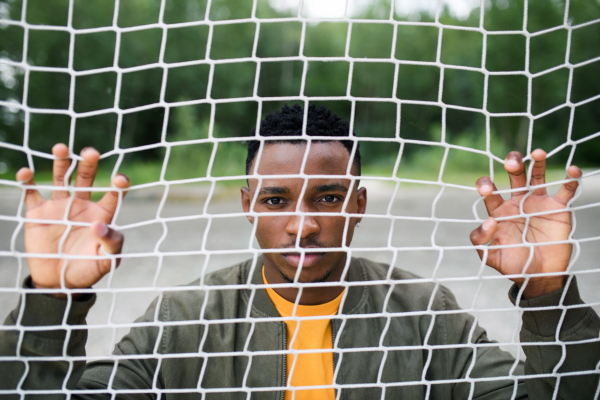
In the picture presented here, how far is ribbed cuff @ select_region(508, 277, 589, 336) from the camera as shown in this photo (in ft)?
3.89

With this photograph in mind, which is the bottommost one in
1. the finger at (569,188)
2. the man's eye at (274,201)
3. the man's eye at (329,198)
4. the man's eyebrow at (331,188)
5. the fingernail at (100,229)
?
the man's eye at (274,201)

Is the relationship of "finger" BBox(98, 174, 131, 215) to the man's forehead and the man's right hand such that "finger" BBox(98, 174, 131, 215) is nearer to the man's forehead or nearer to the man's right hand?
the man's right hand

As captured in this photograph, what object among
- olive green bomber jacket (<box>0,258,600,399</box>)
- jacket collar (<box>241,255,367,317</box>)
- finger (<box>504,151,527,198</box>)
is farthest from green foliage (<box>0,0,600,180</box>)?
finger (<box>504,151,527,198</box>)

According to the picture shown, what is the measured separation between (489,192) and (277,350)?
2.60 ft

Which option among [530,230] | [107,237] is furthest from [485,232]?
[107,237]

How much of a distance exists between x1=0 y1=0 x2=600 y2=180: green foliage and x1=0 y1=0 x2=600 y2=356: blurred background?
0.06 m

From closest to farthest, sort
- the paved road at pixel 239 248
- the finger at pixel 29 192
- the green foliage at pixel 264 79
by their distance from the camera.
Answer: the finger at pixel 29 192, the paved road at pixel 239 248, the green foliage at pixel 264 79

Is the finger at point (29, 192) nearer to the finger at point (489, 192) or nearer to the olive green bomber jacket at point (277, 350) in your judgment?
the olive green bomber jacket at point (277, 350)

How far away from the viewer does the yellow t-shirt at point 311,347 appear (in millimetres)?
1464

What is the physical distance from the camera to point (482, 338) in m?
1.54

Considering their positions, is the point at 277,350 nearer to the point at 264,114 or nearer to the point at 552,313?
the point at 552,313

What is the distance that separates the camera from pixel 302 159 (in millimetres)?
1437

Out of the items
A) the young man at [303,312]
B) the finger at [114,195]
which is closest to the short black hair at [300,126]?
the young man at [303,312]

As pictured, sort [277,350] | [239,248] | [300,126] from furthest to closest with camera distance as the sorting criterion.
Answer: [239,248], [300,126], [277,350]
